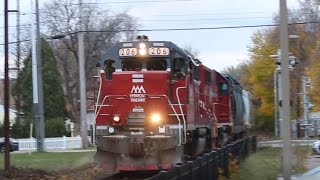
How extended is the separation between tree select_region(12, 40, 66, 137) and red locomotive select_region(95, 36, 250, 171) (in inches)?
1927

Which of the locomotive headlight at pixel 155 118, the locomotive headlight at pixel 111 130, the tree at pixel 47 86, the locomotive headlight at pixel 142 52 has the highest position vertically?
the tree at pixel 47 86

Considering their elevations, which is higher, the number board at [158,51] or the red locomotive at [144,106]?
the number board at [158,51]

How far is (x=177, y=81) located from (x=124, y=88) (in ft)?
5.30

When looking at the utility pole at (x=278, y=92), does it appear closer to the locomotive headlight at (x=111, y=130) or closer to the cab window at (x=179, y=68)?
the cab window at (x=179, y=68)

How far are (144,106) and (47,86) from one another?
165ft

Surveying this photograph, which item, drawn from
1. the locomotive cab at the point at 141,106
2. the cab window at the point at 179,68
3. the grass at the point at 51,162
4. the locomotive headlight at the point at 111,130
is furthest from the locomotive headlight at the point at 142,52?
the grass at the point at 51,162

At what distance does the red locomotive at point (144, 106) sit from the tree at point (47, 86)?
48.9 metres

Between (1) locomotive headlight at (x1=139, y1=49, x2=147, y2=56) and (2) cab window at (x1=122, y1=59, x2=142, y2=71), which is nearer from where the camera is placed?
(1) locomotive headlight at (x1=139, y1=49, x2=147, y2=56)

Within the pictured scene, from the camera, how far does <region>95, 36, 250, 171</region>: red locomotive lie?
18.6 meters

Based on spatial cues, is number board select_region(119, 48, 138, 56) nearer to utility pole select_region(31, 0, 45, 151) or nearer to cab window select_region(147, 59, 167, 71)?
cab window select_region(147, 59, 167, 71)

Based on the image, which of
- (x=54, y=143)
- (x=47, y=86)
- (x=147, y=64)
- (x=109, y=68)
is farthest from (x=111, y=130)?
(x=47, y=86)

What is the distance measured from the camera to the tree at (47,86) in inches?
2692

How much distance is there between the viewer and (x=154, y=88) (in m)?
19.2

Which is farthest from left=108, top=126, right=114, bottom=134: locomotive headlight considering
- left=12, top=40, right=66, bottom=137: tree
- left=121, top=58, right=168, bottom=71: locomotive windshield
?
left=12, top=40, right=66, bottom=137: tree
